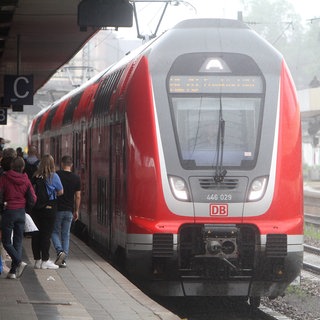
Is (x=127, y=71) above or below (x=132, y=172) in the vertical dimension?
above

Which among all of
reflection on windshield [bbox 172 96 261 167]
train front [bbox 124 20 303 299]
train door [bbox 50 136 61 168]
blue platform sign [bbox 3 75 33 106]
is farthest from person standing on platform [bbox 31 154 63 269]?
train door [bbox 50 136 61 168]

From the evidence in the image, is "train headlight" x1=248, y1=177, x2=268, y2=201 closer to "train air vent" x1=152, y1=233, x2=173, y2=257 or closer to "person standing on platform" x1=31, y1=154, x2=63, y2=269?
"train air vent" x1=152, y1=233, x2=173, y2=257

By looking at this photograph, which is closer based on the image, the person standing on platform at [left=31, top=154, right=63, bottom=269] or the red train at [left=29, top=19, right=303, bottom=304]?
the red train at [left=29, top=19, right=303, bottom=304]

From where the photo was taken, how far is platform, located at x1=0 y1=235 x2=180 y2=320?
9.07 metres

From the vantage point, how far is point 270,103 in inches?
466

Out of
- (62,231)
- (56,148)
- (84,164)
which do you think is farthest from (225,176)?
(56,148)

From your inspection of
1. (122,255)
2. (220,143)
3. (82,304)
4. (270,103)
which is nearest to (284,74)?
(270,103)

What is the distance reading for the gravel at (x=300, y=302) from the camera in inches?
490

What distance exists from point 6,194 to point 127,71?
2.33 metres

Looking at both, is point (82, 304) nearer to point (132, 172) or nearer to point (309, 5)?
point (132, 172)

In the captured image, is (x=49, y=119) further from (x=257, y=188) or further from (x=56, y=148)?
(x=257, y=188)

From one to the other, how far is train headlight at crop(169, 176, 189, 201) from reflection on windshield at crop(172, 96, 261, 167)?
0.79 ft

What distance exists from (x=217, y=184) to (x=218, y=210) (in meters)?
0.30

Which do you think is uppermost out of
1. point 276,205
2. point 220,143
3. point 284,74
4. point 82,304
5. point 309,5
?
point 309,5
